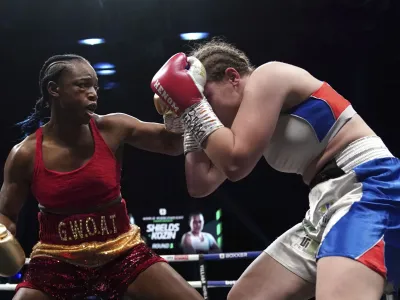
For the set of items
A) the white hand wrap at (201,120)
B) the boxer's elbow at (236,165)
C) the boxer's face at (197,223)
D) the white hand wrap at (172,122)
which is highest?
the white hand wrap at (201,120)

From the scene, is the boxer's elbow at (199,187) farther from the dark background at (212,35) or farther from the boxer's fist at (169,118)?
the dark background at (212,35)

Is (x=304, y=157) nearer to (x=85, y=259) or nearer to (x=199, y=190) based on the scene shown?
(x=199, y=190)

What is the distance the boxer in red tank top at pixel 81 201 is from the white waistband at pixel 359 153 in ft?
2.20

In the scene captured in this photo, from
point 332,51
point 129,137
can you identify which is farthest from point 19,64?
point 129,137

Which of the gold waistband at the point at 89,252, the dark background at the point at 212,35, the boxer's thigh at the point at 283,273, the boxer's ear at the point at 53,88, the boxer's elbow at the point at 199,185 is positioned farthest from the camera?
the dark background at the point at 212,35

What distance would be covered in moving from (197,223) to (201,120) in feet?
20.6

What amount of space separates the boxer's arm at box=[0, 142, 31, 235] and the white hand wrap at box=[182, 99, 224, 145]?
849 mm

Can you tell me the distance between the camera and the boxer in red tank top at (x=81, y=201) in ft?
6.38

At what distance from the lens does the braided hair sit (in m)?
2.15

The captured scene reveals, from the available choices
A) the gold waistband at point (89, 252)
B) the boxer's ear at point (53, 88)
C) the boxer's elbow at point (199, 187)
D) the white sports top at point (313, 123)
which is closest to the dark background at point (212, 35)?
the boxer's ear at point (53, 88)

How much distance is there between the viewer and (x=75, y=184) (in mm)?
1994

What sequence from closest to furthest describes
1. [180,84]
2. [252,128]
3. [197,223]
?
[252,128], [180,84], [197,223]

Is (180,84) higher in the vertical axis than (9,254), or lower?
higher

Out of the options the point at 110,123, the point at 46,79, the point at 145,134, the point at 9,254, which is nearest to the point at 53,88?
the point at 46,79
